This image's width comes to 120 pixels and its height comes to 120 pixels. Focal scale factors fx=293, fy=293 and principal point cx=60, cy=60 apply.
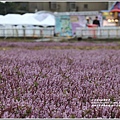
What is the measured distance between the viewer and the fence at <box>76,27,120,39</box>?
21266mm

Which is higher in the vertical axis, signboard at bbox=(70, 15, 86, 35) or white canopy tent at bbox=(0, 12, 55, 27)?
white canopy tent at bbox=(0, 12, 55, 27)

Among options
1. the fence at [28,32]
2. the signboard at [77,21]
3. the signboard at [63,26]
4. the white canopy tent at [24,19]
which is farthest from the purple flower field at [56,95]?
the signboard at [77,21]

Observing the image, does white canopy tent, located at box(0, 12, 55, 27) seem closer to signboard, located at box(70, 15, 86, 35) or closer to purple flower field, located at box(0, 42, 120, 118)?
purple flower field, located at box(0, 42, 120, 118)

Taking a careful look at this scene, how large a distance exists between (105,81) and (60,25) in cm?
2198

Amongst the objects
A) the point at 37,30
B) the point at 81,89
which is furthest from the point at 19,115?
the point at 37,30

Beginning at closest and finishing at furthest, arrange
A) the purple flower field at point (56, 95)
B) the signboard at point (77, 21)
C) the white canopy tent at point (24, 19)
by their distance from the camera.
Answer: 1. the purple flower field at point (56, 95)
2. the white canopy tent at point (24, 19)
3. the signboard at point (77, 21)

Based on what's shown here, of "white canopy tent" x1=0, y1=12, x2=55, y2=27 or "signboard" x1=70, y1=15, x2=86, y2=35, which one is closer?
"white canopy tent" x1=0, y1=12, x2=55, y2=27

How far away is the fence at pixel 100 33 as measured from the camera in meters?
21.3

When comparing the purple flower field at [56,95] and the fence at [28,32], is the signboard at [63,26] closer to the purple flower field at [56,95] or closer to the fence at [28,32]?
the fence at [28,32]

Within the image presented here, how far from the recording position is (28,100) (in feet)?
7.01

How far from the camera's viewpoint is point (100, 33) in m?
21.7

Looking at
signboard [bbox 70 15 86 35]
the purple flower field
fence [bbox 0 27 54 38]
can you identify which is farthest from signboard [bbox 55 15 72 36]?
the purple flower field

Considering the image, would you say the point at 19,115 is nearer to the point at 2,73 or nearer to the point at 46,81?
the point at 46,81

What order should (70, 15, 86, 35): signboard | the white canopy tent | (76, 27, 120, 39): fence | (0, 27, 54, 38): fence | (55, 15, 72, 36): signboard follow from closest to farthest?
the white canopy tent
(0, 27, 54, 38): fence
(76, 27, 120, 39): fence
(55, 15, 72, 36): signboard
(70, 15, 86, 35): signboard
